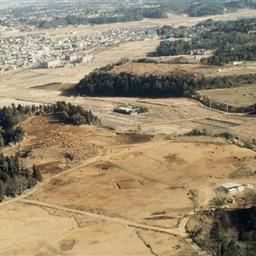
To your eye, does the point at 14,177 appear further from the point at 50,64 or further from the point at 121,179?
the point at 50,64

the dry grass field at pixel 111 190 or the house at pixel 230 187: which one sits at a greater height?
the house at pixel 230 187

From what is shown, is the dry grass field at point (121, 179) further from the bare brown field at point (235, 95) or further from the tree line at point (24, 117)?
the bare brown field at point (235, 95)

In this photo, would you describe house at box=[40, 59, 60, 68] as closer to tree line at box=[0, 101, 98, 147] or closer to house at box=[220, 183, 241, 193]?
tree line at box=[0, 101, 98, 147]

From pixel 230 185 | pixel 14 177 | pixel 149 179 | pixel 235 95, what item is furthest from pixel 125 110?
pixel 230 185

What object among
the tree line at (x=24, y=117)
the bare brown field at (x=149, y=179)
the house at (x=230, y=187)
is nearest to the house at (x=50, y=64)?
the tree line at (x=24, y=117)

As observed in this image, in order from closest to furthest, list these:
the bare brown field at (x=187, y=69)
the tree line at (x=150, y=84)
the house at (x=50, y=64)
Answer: the tree line at (x=150, y=84)
the bare brown field at (x=187, y=69)
the house at (x=50, y=64)

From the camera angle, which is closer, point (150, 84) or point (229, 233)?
point (229, 233)

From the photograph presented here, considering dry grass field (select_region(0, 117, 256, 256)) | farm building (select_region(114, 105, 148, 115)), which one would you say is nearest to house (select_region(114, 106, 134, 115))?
farm building (select_region(114, 105, 148, 115))
